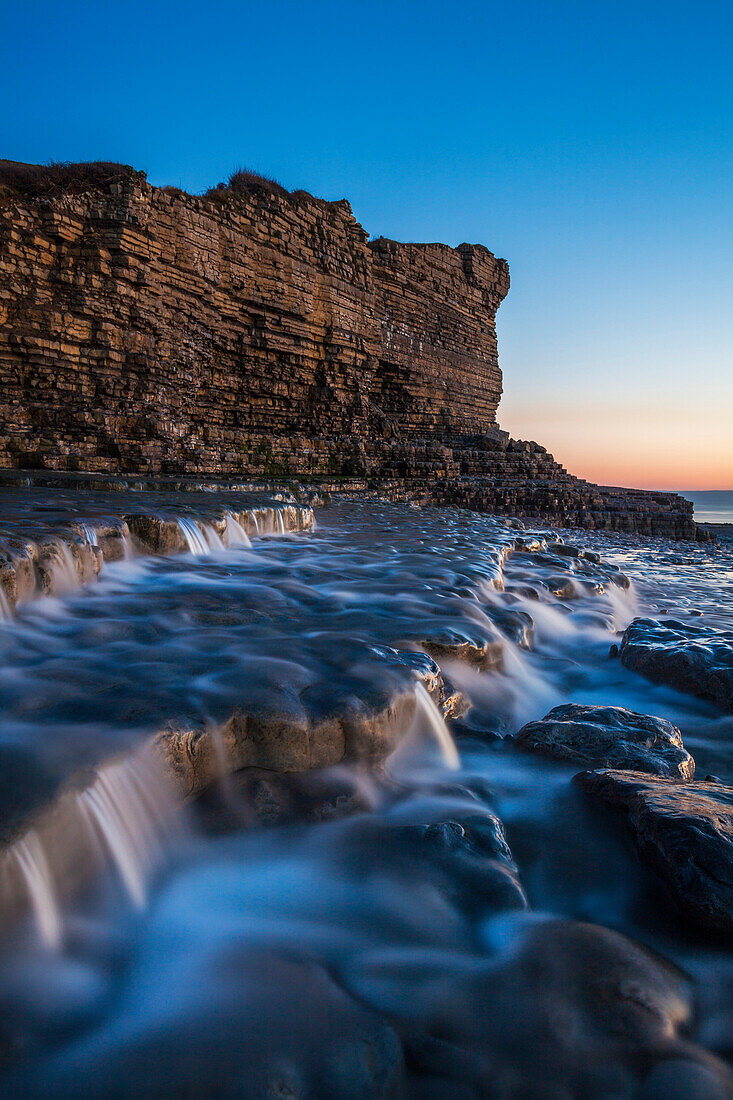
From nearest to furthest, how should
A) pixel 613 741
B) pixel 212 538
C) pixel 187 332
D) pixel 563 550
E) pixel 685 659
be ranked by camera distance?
1. pixel 613 741
2. pixel 685 659
3. pixel 212 538
4. pixel 563 550
5. pixel 187 332

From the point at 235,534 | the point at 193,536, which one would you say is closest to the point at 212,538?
the point at 193,536

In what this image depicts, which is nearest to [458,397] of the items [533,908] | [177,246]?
[177,246]

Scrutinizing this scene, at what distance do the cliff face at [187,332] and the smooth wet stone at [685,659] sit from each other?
884cm

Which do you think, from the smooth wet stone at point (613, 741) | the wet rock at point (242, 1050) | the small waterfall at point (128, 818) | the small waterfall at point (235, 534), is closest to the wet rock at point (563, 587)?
the smooth wet stone at point (613, 741)

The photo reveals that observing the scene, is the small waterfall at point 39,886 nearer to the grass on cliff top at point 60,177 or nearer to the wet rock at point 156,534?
the wet rock at point 156,534

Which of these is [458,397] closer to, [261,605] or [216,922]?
[261,605]

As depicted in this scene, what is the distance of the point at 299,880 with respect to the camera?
1.50m

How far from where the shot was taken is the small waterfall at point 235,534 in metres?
5.50

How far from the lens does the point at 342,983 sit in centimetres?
118

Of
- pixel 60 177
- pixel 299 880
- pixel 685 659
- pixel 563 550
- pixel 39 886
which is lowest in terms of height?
pixel 299 880

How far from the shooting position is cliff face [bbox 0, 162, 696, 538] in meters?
10.4

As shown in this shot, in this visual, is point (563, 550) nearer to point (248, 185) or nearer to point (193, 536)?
point (193, 536)

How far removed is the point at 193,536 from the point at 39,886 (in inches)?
149

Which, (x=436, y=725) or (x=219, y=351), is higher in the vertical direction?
(x=219, y=351)
